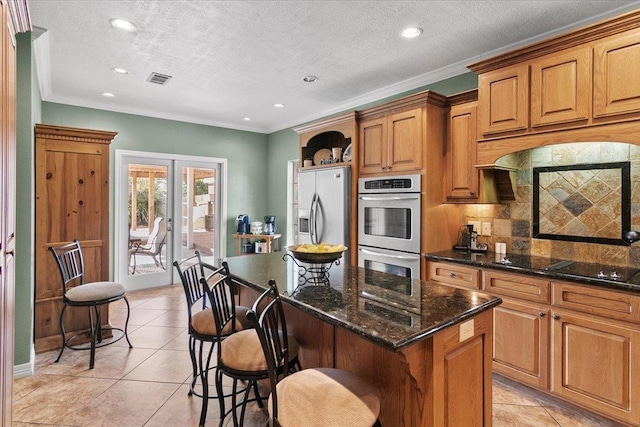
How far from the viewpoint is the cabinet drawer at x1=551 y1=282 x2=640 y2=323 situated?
2.03 meters

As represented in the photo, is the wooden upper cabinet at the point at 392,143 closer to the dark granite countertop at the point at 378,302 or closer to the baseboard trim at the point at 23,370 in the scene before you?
the dark granite countertop at the point at 378,302

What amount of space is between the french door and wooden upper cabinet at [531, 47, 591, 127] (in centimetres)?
487

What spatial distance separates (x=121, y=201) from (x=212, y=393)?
3741 millimetres

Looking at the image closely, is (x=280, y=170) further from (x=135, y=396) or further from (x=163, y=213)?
(x=135, y=396)

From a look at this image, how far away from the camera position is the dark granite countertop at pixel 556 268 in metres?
2.11

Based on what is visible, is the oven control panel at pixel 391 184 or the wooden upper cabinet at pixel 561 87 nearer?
the wooden upper cabinet at pixel 561 87

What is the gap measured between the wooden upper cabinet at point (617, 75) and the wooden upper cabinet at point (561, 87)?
53mm

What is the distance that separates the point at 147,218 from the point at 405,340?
5251mm

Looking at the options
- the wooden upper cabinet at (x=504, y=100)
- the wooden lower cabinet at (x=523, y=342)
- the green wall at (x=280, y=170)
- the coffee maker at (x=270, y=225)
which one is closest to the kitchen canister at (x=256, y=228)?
the coffee maker at (x=270, y=225)

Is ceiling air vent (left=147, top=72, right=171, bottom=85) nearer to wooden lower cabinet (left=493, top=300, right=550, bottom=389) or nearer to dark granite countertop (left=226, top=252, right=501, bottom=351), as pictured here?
dark granite countertop (left=226, top=252, right=501, bottom=351)

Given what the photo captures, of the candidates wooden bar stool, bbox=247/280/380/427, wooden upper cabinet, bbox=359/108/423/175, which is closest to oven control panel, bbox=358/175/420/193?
wooden upper cabinet, bbox=359/108/423/175

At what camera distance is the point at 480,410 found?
1.65m

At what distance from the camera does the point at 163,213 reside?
18.7 ft

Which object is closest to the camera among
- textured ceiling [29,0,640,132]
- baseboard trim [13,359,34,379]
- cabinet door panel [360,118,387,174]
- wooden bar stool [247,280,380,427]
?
wooden bar stool [247,280,380,427]
